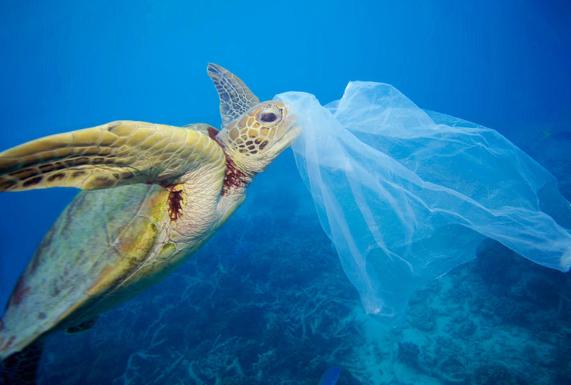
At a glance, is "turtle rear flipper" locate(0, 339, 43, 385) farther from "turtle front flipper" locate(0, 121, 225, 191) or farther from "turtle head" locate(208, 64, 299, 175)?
"turtle head" locate(208, 64, 299, 175)

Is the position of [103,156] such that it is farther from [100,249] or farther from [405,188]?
[405,188]

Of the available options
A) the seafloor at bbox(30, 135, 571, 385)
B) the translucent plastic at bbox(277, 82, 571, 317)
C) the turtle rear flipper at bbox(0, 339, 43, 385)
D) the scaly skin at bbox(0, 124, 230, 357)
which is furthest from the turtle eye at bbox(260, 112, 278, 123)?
the seafloor at bbox(30, 135, 571, 385)

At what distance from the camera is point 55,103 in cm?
9019

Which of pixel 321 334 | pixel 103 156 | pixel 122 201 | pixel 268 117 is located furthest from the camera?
pixel 321 334

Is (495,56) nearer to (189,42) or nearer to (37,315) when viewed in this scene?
(189,42)

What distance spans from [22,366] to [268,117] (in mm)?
2847

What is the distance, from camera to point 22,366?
7.27ft

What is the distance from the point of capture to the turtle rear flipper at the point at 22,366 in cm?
211

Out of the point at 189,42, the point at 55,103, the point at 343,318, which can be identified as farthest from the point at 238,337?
the point at 55,103

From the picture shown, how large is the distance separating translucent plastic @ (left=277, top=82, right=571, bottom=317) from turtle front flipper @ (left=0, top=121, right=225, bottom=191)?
3.37 ft

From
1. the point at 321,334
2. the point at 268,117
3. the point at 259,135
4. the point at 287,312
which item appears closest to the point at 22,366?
the point at 259,135

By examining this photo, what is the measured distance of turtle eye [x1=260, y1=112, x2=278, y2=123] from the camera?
7.04ft

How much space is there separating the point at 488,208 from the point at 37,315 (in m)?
3.13

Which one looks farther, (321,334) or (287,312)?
(287,312)
